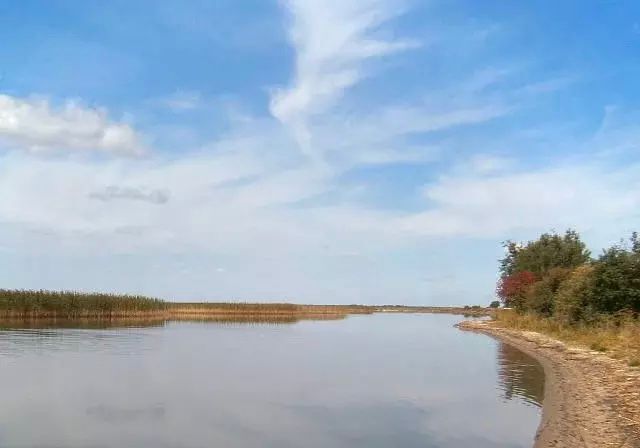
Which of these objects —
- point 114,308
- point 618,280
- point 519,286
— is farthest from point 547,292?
point 114,308

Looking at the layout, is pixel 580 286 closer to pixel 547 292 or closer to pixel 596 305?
pixel 596 305

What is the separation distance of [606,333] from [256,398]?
52.5ft

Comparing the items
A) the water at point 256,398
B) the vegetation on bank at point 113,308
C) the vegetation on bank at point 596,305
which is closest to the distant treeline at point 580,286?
the vegetation on bank at point 596,305

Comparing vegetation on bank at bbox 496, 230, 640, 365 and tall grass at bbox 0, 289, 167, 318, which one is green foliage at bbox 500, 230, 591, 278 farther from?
tall grass at bbox 0, 289, 167, 318

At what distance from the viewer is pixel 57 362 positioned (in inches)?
863

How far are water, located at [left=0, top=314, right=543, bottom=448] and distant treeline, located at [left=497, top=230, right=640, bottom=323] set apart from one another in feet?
15.0

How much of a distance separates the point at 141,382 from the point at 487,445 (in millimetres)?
10693

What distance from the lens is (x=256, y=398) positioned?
16125 millimetres

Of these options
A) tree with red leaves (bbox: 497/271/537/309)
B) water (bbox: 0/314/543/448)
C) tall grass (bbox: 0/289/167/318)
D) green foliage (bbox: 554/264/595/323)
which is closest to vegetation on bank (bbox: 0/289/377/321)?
tall grass (bbox: 0/289/167/318)

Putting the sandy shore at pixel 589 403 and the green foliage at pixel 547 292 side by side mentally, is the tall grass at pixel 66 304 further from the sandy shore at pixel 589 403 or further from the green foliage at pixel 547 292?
the sandy shore at pixel 589 403

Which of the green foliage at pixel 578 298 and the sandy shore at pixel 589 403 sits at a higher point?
the green foliage at pixel 578 298

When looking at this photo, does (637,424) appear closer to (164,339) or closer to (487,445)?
(487,445)

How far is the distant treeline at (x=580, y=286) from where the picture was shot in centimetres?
2656

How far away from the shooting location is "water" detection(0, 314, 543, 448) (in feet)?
39.1
